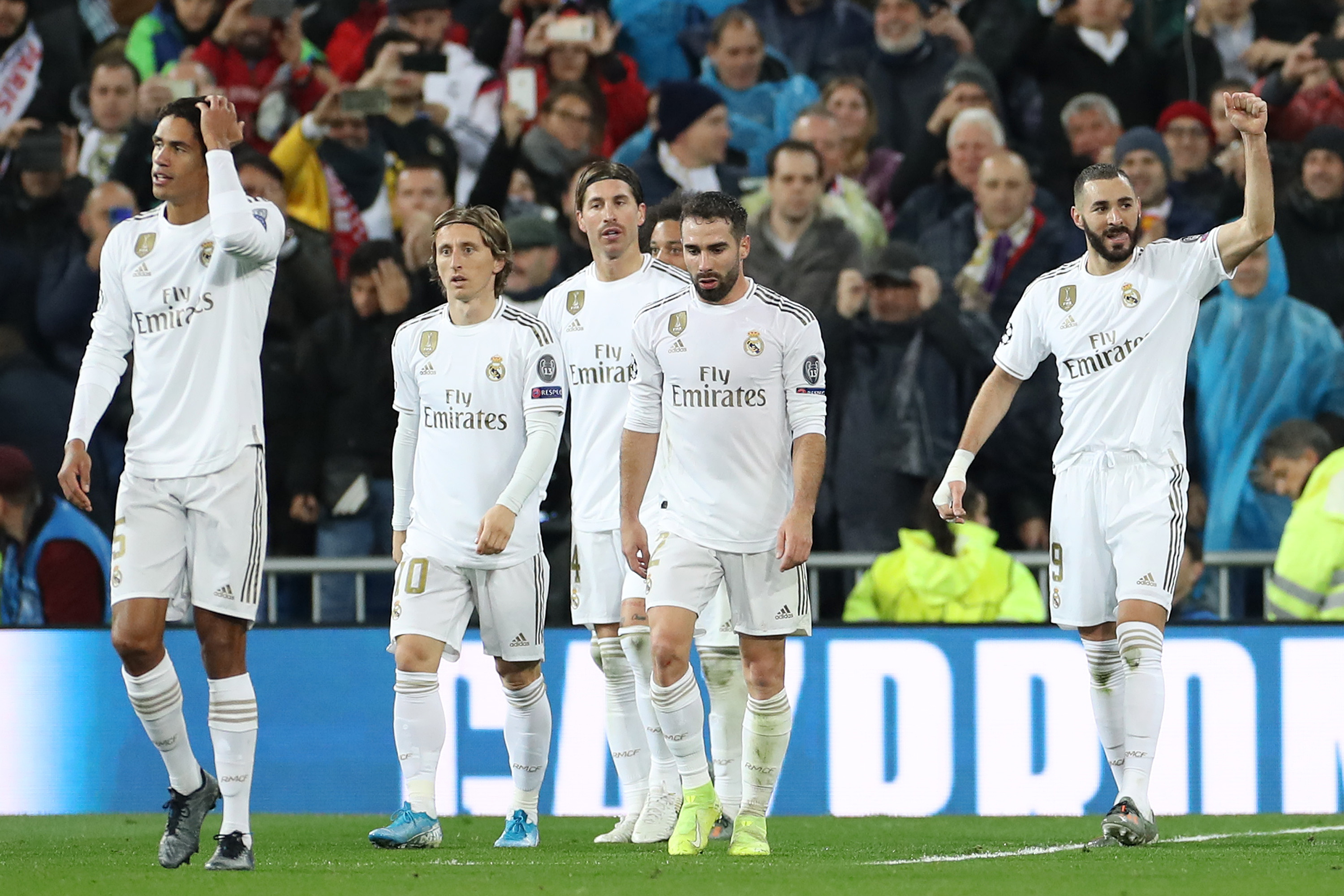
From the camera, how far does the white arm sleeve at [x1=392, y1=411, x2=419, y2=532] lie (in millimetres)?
7074

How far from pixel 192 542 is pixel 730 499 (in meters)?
1.84

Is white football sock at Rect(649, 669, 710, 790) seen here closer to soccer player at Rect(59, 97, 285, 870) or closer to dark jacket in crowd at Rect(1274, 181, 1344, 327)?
soccer player at Rect(59, 97, 285, 870)

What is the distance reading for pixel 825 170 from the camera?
10.8m

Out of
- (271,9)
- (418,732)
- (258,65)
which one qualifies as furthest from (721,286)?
(271,9)

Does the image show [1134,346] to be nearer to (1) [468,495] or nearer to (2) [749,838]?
(2) [749,838]

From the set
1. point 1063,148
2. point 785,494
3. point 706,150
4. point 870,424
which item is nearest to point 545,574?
point 785,494

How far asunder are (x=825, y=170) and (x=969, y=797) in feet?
13.2

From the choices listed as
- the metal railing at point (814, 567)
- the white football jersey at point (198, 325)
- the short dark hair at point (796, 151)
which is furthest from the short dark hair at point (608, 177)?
the short dark hair at point (796, 151)

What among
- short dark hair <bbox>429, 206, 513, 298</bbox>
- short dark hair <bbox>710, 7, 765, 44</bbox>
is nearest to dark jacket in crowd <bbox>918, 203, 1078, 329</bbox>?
Answer: short dark hair <bbox>710, 7, 765, 44</bbox>

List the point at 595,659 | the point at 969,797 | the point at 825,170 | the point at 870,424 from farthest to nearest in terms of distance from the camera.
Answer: the point at 825,170, the point at 870,424, the point at 969,797, the point at 595,659

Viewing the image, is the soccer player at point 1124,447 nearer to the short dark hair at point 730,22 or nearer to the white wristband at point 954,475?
the white wristband at point 954,475

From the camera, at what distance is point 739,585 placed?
20.7 feet

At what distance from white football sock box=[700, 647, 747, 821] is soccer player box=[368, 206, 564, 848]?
68cm

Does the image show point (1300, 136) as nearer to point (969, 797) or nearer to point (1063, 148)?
point (1063, 148)
